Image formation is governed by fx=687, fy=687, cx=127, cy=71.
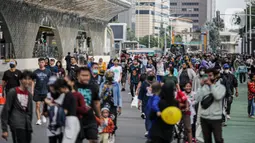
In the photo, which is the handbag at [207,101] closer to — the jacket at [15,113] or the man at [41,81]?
the jacket at [15,113]

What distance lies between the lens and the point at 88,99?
986cm

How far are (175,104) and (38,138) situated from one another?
223 inches

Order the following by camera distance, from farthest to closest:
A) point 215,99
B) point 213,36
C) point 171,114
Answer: point 213,36 → point 215,99 → point 171,114

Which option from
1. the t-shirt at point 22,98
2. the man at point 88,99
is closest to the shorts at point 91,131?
the man at point 88,99

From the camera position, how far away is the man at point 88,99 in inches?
382

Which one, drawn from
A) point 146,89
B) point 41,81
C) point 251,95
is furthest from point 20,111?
point 251,95

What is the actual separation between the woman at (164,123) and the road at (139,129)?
489 centimetres

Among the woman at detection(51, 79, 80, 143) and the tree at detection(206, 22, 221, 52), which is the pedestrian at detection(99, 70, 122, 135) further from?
the tree at detection(206, 22, 221, 52)

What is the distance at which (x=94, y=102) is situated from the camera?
32.6 feet

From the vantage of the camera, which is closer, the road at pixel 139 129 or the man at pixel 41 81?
the road at pixel 139 129

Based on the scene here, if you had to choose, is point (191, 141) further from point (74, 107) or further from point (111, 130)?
point (74, 107)

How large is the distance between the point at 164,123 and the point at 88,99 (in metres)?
1.22

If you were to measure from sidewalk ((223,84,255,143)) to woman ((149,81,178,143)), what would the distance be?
5.70m

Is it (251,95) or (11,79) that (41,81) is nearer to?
(11,79)
